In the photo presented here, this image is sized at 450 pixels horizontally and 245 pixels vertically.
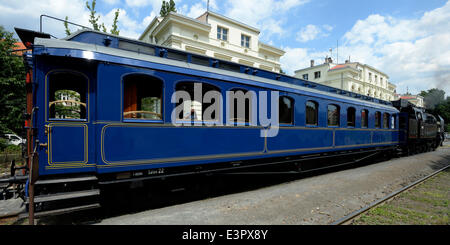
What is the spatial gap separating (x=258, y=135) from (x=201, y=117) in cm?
178

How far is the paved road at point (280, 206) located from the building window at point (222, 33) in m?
17.3

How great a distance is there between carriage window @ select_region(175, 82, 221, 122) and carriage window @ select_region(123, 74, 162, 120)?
0.43 m

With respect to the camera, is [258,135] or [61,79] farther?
[258,135]

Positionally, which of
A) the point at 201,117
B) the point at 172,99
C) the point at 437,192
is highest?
the point at 172,99

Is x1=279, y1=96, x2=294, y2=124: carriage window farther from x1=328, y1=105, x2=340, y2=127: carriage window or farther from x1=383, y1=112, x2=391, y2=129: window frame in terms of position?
x1=383, y1=112, x2=391, y2=129: window frame

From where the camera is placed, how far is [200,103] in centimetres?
522

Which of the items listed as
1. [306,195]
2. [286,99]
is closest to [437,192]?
[306,195]

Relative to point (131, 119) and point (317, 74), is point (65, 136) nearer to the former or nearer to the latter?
point (131, 119)

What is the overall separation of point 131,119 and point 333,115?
722cm

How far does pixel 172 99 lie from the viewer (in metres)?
4.79

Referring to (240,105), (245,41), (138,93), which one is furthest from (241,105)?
(245,41)

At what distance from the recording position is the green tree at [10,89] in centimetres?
1306

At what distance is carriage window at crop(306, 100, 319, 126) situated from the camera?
7695mm
